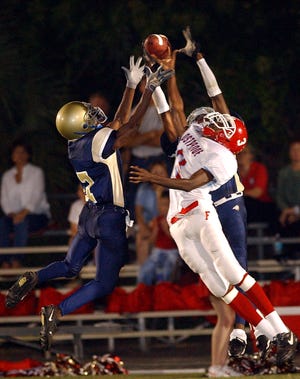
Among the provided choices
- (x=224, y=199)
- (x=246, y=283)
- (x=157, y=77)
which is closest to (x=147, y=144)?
(x=224, y=199)

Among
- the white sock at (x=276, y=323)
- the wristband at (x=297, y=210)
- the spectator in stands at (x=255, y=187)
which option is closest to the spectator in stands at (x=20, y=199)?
the spectator in stands at (x=255, y=187)

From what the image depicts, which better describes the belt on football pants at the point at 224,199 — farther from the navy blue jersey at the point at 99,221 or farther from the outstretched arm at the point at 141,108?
the outstretched arm at the point at 141,108

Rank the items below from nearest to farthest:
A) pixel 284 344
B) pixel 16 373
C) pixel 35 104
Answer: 1. pixel 284 344
2. pixel 16 373
3. pixel 35 104

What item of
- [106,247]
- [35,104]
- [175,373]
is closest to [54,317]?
[106,247]

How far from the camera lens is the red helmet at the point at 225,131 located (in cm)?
1295

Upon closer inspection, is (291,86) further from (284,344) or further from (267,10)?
(284,344)

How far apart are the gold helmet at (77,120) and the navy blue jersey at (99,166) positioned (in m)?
0.06

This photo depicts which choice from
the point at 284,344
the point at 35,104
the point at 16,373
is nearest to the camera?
the point at 284,344

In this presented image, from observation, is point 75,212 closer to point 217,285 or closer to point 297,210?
point 297,210

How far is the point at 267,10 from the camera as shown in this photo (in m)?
17.5

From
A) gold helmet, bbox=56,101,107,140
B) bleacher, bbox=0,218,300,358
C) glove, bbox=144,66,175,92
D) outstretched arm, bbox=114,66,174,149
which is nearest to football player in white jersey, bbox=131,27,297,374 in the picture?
outstretched arm, bbox=114,66,174,149

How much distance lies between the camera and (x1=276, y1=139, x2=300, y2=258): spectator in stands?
54.2ft

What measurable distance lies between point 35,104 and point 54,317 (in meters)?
4.52

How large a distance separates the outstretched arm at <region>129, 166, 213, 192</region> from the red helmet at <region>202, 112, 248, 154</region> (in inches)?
14.2
